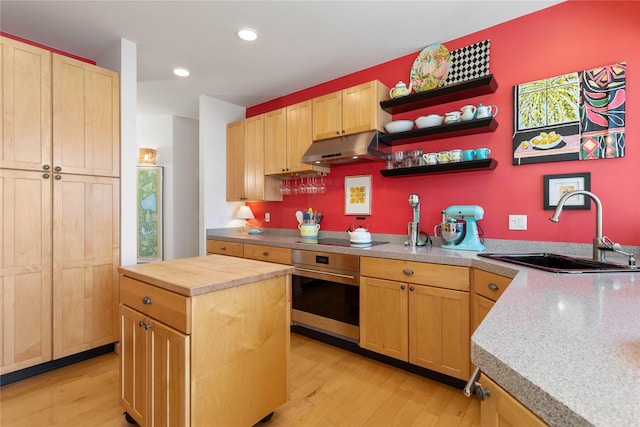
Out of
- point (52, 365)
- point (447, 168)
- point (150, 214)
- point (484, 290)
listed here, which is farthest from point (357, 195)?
point (150, 214)

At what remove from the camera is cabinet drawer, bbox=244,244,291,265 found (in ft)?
9.50

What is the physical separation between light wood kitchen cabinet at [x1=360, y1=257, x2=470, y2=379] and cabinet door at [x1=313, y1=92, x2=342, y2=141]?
53.1 inches

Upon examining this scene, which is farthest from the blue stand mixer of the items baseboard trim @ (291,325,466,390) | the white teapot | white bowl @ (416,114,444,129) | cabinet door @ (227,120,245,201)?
cabinet door @ (227,120,245,201)

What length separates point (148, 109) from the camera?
14.6ft

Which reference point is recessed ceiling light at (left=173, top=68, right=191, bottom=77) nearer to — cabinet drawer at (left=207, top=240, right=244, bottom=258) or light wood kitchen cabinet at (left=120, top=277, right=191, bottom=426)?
cabinet drawer at (left=207, top=240, right=244, bottom=258)

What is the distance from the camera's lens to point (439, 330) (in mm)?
→ 2031

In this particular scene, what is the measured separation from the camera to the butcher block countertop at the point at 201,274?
1292mm

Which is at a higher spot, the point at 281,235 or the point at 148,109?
the point at 148,109

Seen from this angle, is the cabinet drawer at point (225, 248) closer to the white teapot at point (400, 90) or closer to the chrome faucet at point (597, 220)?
the white teapot at point (400, 90)

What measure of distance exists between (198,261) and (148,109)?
3702 mm

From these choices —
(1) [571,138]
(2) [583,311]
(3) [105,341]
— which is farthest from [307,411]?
(1) [571,138]

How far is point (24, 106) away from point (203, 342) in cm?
222

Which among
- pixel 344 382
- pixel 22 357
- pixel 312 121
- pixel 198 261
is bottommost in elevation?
pixel 344 382

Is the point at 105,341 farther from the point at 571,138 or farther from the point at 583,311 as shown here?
the point at 571,138
